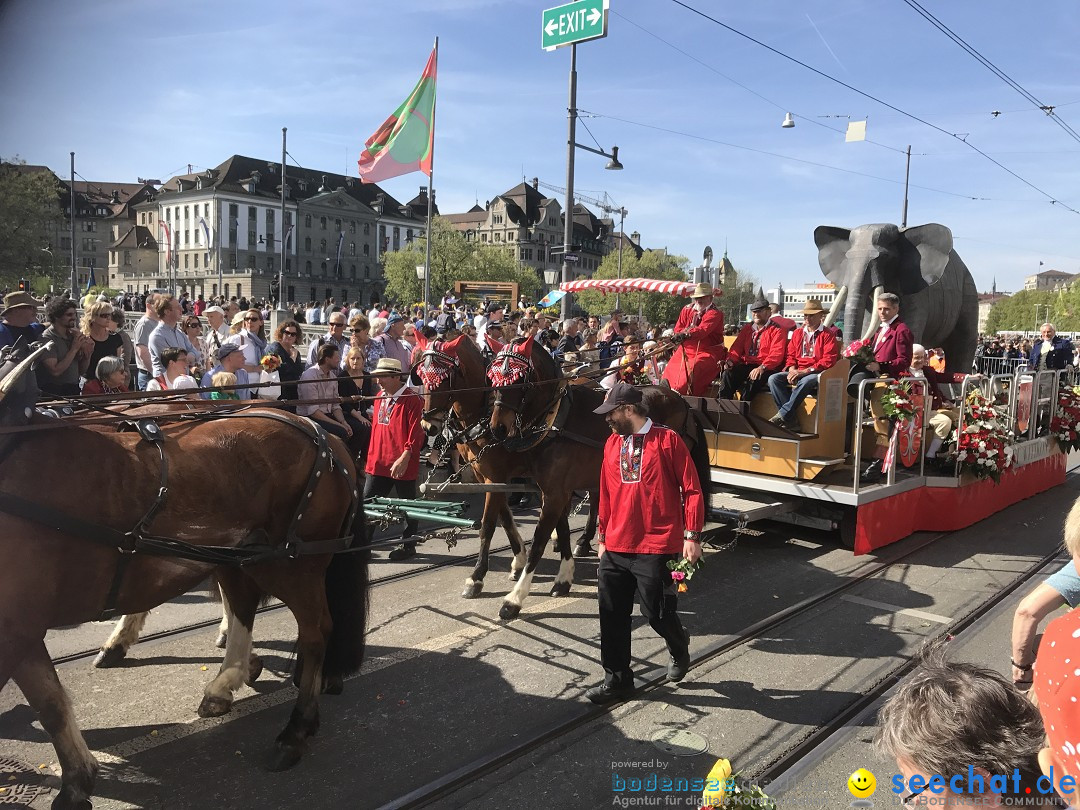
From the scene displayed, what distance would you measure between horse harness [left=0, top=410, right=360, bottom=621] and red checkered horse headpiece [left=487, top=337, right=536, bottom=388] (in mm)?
2200

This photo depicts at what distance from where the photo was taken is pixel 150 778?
3676 mm

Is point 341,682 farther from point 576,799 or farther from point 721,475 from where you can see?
point 721,475

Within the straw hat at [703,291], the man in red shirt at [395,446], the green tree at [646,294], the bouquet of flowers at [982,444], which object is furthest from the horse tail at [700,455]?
the green tree at [646,294]

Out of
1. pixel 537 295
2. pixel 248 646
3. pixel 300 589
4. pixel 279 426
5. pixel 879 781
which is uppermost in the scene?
pixel 537 295

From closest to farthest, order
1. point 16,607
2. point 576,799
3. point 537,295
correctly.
Answer: point 16,607
point 576,799
point 537,295

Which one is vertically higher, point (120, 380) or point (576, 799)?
point (120, 380)

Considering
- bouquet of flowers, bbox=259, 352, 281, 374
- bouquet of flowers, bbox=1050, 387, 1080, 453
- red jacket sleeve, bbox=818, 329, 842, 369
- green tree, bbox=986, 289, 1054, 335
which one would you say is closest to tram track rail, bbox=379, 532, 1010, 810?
red jacket sleeve, bbox=818, 329, 842, 369

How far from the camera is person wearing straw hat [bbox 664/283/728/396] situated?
26.5 ft

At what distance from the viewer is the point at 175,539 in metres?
3.67

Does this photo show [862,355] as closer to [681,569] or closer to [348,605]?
[681,569]


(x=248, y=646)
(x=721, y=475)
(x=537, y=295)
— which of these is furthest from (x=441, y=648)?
(x=537, y=295)

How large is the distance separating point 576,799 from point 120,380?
17.0 feet

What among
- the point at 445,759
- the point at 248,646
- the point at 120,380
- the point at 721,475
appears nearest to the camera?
the point at 445,759

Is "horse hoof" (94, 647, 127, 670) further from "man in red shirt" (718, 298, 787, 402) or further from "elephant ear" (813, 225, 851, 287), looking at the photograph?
"elephant ear" (813, 225, 851, 287)
